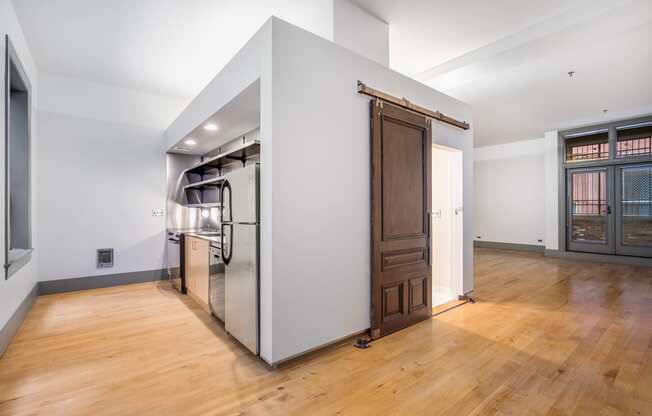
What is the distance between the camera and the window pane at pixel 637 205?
6129 mm

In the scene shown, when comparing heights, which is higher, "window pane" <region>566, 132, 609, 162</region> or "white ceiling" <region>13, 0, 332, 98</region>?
"white ceiling" <region>13, 0, 332, 98</region>

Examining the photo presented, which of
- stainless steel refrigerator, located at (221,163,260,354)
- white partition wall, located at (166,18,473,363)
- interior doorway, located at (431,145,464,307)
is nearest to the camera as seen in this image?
white partition wall, located at (166,18,473,363)

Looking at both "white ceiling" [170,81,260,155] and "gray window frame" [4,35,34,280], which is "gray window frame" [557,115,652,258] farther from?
"gray window frame" [4,35,34,280]

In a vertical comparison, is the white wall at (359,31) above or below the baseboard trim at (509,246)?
above

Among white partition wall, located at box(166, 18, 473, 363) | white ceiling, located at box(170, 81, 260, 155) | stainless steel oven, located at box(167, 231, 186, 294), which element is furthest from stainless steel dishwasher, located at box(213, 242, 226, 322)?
white ceiling, located at box(170, 81, 260, 155)

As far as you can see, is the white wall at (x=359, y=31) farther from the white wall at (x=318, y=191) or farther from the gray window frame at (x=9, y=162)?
the gray window frame at (x=9, y=162)

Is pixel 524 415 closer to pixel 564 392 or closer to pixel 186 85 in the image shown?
pixel 564 392

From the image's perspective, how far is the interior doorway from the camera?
3884 mm

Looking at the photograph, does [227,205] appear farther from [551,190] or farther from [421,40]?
[551,190]

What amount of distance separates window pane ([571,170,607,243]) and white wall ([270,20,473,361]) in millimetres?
6813

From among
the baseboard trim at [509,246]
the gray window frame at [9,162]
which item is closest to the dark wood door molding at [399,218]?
the gray window frame at [9,162]

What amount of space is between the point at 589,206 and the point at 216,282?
27.0 feet

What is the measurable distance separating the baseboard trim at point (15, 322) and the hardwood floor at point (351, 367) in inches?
2.7

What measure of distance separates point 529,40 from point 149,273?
6.41 m
